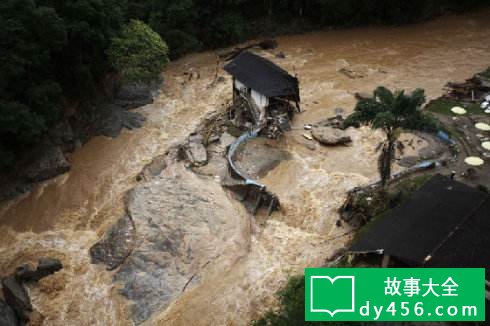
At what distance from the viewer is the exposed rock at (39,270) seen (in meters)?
20.7

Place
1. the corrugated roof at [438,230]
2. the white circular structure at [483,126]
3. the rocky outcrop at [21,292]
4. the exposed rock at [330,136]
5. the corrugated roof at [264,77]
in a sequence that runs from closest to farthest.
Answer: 1. the corrugated roof at [438,230]
2. the rocky outcrop at [21,292]
3. the white circular structure at [483,126]
4. the exposed rock at [330,136]
5. the corrugated roof at [264,77]

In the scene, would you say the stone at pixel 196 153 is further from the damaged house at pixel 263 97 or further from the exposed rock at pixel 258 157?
the damaged house at pixel 263 97

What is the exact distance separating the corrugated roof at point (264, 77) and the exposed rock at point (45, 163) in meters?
13.0

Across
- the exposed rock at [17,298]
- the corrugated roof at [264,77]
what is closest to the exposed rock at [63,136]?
the exposed rock at [17,298]

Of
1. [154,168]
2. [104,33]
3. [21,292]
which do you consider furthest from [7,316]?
[104,33]

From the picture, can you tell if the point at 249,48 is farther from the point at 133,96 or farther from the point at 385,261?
the point at 385,261

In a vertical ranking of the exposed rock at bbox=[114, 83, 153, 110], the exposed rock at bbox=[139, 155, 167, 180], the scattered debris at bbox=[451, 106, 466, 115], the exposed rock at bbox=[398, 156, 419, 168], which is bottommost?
the exposed rock at bbox=[398, 156, 419, 168]

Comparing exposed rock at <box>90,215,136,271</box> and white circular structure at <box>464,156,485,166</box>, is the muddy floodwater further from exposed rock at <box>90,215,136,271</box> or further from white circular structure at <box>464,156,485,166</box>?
white circular structure at <box>464,156,485,166</box>

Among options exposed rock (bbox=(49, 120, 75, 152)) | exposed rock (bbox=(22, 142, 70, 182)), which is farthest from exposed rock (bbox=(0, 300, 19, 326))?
exposed rock (bbox=(49, 120, 75, 152))

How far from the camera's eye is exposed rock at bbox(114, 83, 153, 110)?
1344 inches

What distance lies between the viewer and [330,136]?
93.5ft

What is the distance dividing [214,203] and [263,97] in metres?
9.44

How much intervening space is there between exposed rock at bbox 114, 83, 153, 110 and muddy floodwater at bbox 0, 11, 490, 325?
1.02m

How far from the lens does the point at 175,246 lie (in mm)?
22062
